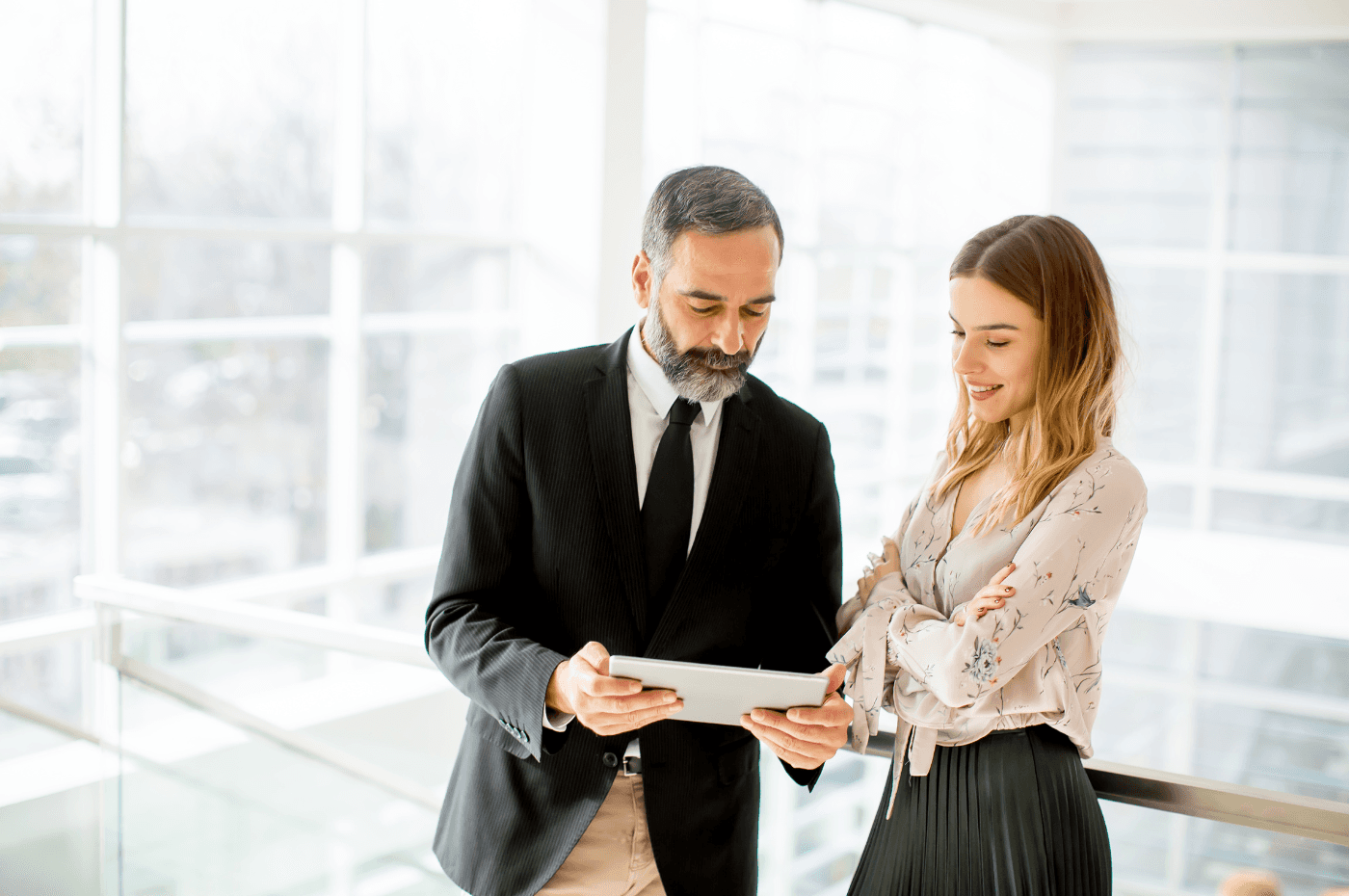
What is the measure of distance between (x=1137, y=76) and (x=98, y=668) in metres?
9.89

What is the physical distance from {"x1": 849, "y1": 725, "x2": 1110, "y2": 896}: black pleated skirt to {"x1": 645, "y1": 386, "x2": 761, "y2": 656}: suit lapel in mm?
447

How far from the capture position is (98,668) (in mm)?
2576

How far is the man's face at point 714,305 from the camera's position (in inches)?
67.1

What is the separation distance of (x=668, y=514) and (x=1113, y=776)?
0.80m

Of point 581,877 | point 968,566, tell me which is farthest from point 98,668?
point 968,566

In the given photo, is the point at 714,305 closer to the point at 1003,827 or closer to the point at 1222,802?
the point at 1003,827

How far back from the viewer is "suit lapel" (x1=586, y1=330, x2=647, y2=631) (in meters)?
1.70

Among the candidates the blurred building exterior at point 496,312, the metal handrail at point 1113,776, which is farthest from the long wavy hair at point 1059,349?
the metal handrail at point 1113,776

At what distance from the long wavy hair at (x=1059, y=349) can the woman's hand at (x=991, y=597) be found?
0.38 feet

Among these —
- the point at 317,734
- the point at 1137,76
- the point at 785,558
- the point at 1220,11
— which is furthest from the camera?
the point at 1137,76

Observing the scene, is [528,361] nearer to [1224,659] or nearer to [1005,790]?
[1005,790]

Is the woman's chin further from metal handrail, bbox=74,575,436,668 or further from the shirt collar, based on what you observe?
metal handrail, bbox=74,575,436,668

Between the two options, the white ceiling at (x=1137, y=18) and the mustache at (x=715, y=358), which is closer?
the mustache at (x=715, y=358)

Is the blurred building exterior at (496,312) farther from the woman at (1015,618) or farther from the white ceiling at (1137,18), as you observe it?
the woman at (1015,618)
